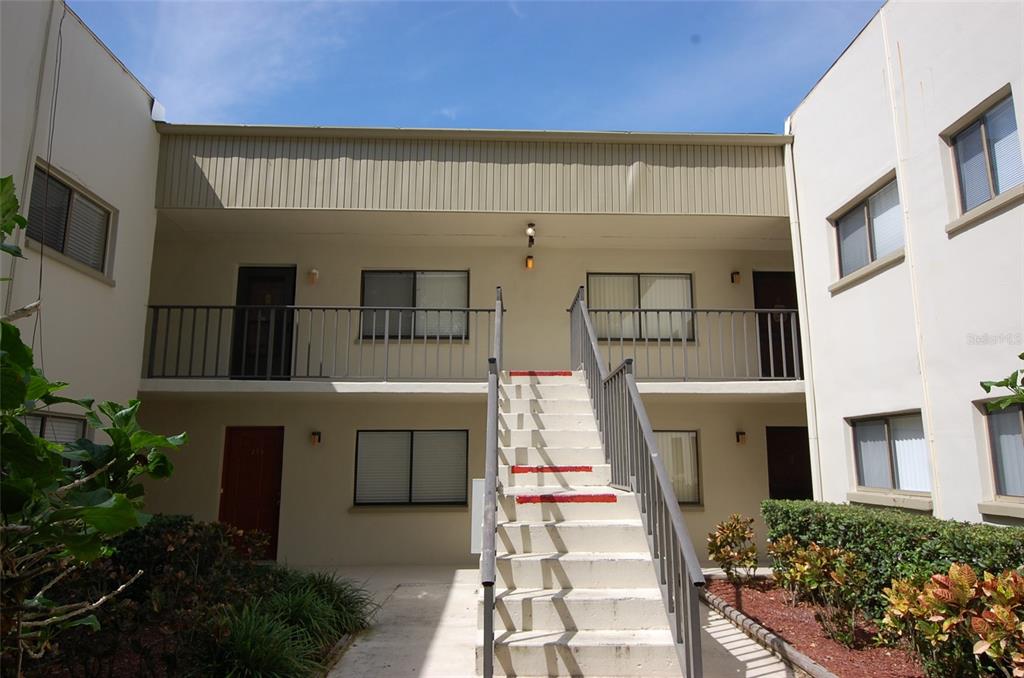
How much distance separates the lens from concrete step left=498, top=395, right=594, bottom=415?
7.53 m

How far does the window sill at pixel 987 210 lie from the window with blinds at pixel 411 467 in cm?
718

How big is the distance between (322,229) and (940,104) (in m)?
8.16

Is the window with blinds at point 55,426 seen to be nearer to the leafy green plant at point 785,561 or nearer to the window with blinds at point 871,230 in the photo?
the leafy green plant at point 785,561

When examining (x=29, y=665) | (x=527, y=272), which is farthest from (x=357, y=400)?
Result: (x=29, y=665)

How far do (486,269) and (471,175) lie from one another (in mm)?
1998

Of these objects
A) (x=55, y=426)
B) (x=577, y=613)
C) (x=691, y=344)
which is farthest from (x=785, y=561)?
(x=55, y=426)

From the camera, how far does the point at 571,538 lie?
5.16 meters

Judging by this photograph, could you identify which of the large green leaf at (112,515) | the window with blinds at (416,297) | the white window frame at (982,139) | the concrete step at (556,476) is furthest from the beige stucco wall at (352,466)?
the large green leaf at (112,515)

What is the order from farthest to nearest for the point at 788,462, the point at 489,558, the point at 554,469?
the point at 788,462 < the point at 554,469 < the point at 489,558

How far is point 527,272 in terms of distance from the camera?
438 inches

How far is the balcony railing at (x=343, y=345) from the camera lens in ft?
34.9

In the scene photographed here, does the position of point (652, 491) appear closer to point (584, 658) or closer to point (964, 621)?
point (584, 658)

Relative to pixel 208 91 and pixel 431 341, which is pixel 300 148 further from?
pixel 431 341

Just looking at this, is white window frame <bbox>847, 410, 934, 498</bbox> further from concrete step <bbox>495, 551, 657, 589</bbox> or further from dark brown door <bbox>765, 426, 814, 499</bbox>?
concrete step <bbox>495, 551, 657, 589</bbox>
